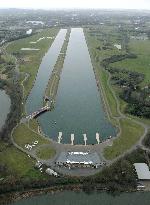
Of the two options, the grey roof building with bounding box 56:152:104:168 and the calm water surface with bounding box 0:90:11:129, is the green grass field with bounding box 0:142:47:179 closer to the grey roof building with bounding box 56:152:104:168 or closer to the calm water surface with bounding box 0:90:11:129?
the grey roof building with bounding box 56:152:104:168

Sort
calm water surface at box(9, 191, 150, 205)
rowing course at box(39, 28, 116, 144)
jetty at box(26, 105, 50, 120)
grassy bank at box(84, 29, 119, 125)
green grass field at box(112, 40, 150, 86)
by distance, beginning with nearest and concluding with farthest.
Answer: calm water surface at box(9, 191, 150, 205) → rowing course at box(39, 28, 116, 144) → jetty at box(26, 105, 50, 120) → grassy bank at box(84, 29, 119, 125) → green grass field at box(112, 40, 150, 86)

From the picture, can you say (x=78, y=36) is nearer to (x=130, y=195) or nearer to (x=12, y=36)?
(x=12, y=36)

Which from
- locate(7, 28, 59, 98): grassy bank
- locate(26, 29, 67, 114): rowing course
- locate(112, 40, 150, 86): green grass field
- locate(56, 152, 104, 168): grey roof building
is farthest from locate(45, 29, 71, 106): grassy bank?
locate(56, 152, 104, 168): grey roof building

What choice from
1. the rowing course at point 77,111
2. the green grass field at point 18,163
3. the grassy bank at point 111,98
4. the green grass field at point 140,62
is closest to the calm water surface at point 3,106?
the rowing course at point 77,111

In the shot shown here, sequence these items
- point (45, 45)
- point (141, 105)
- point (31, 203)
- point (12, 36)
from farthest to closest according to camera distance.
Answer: point (12, 36), point (45, 45), point (141, 105), point (31, 203)

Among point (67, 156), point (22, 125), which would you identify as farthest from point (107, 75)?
point (67, 156)

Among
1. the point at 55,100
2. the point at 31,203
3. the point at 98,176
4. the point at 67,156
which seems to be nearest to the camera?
the point at 31,203

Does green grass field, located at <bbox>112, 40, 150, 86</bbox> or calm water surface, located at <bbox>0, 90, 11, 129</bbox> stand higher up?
green grass field, located at <bbox>112, 40, 150, 86</bbox>
